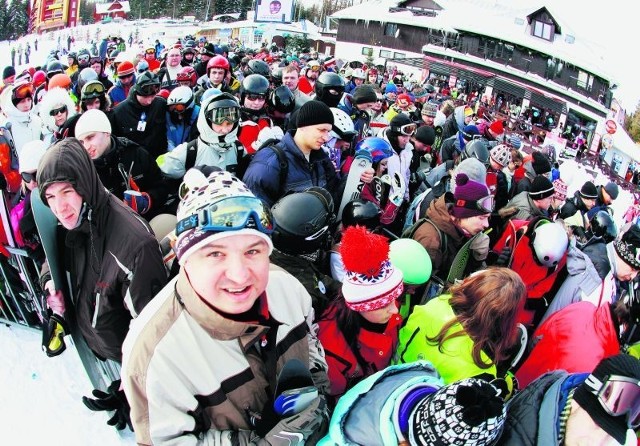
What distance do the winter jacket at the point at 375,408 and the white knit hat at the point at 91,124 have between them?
129 inches

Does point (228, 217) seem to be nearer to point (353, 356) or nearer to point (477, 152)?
point (353, 356)

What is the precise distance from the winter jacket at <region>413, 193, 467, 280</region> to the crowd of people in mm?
14

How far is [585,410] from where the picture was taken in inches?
60.7

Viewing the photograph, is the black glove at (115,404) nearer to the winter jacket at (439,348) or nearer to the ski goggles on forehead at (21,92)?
the winter jacket at (439,348)

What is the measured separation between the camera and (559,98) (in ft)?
122

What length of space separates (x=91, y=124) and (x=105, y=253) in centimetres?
168

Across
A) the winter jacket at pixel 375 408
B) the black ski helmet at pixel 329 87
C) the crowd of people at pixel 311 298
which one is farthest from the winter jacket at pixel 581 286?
the black ski helmet at pixel 329 87

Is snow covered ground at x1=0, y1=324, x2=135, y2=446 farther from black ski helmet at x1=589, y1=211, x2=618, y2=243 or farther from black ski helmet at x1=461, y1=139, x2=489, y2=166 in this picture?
black ski helmet at x1=589, y1=211, x2=618, y2=243

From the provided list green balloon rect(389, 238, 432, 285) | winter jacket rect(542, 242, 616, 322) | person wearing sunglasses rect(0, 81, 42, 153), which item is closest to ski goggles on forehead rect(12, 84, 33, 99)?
person wearing sunglasses rect(0, 81, 42, 153)

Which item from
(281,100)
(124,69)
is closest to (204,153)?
(281,100)

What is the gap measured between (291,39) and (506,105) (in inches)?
1213

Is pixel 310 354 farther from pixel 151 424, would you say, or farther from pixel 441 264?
pixel 441 264

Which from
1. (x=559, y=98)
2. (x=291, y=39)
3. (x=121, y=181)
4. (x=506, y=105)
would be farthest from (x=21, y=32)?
(x=121, y=181)

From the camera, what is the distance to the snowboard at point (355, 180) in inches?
174
